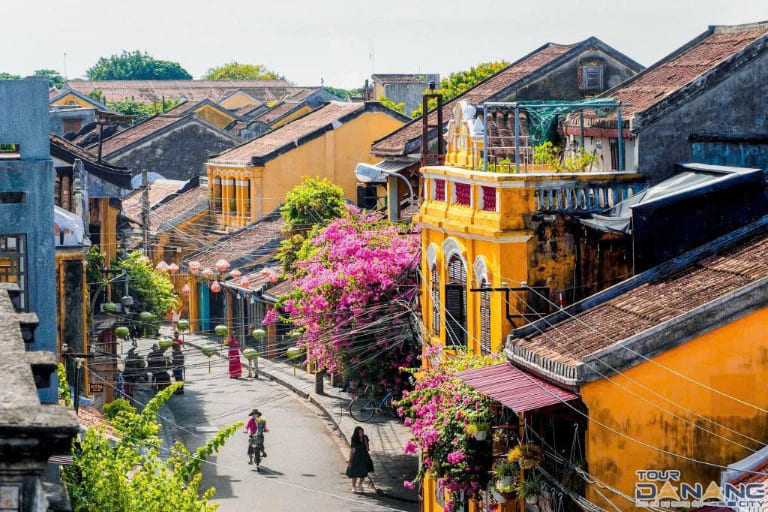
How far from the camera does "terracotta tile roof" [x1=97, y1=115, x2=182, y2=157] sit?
64438mm

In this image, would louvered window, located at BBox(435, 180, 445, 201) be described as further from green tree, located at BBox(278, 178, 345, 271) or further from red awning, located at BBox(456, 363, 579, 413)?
green tree, located at BBox(278, 178, 345, 271)

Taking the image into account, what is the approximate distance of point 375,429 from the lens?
35.0 meters

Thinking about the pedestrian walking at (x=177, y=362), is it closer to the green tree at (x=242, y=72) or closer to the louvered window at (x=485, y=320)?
the louvered window at (x=485, y=320)

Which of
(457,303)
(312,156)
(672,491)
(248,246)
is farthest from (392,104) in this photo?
(672,491)

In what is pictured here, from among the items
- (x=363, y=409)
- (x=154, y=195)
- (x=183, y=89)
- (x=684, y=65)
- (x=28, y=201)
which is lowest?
(x=363, y=409)

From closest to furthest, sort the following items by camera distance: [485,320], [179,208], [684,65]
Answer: [485,320], [684,65], [179,208]

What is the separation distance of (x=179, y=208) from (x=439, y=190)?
113 feet

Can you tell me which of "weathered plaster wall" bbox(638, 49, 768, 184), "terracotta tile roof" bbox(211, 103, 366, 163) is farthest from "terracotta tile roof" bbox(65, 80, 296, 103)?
"weathered plaster wall" bbox(638, 49, 768, 184)

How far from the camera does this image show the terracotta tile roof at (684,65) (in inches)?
921

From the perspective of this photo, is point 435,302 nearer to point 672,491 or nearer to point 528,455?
point 528,455

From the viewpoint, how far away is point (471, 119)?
23547mm

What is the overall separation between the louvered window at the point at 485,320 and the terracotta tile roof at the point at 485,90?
13797 millimetres

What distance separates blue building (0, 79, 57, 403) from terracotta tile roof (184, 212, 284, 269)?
25512 mm

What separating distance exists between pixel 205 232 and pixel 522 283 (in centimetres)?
3598
